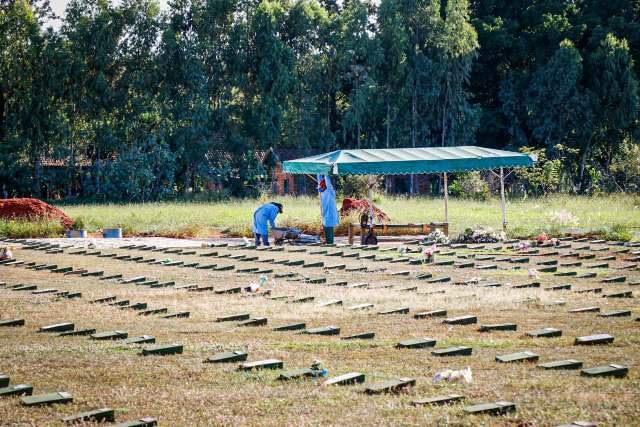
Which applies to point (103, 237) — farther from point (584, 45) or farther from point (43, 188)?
point (584, 45)

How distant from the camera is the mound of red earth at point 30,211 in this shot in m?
26.0

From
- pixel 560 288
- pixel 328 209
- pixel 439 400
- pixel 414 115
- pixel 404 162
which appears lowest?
pixel 560 288

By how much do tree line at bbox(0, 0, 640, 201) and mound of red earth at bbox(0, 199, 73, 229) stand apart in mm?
16220

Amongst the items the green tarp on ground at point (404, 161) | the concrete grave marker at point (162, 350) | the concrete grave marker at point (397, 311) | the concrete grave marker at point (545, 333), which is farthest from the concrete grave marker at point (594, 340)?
the green tarp on ground at point (404, 161)

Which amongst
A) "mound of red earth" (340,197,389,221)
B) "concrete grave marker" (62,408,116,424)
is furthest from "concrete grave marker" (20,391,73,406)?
"mound of red earth" (340,197,389,221)

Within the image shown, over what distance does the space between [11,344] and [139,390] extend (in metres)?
2.55

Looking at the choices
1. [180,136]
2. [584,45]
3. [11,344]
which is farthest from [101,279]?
[584,45]

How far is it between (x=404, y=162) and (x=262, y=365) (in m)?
15.2

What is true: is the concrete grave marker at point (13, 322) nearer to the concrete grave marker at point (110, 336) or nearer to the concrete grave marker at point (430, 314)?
the concrete grave marker at point (110, 336)

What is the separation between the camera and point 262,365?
748 cm

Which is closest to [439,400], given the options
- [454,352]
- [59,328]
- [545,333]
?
[454,352]

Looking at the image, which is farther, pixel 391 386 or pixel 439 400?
pixel 391 386

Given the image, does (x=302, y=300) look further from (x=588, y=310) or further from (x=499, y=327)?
(x=588, y=310)

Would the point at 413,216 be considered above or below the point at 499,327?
above
